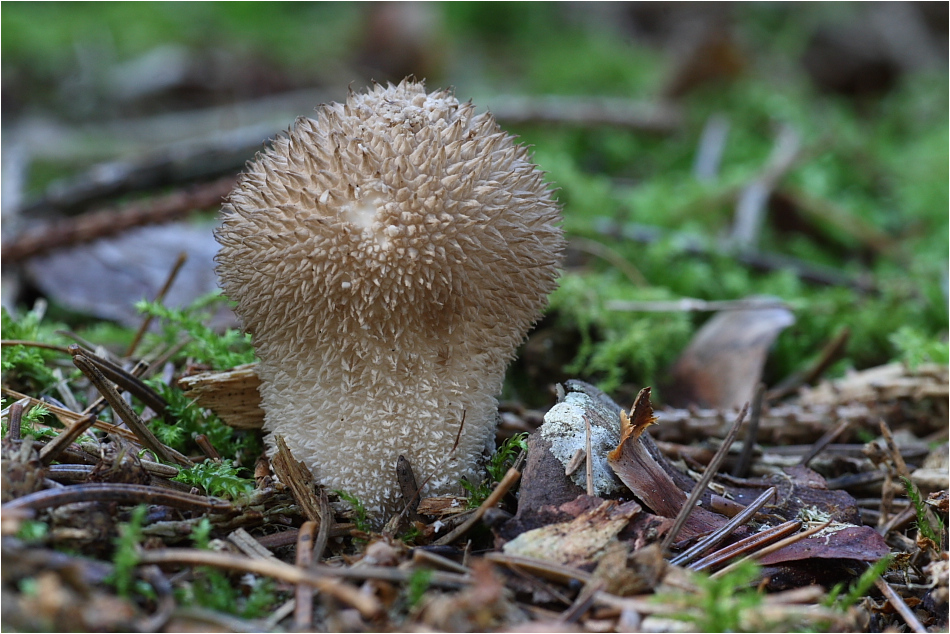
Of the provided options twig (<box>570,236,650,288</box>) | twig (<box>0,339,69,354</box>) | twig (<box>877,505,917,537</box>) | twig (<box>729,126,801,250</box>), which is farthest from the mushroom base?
twig (<box>729,126,801,250</box>)

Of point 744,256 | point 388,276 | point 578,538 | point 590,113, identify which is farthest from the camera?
point 590,113

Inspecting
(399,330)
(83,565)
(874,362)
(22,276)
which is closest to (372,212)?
(399,330)

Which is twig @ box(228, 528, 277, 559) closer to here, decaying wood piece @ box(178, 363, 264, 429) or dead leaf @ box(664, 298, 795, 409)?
decaying wood piece @ box(178, 363, 264, 429)

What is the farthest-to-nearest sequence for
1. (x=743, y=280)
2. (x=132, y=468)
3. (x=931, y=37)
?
(x=931, y=37) → (x=743, y=280) → (x=132, y=468)

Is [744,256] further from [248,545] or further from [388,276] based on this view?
[248,545]

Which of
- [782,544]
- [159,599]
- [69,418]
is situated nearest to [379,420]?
[159,599]

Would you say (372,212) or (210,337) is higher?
(372,212)

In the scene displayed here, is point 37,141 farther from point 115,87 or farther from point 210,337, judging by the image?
point 210,337
